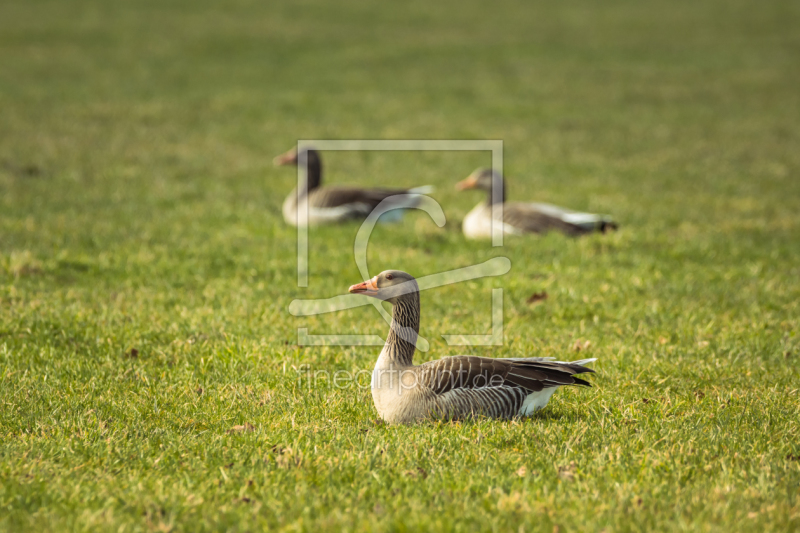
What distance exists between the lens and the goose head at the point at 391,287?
5.93 metres

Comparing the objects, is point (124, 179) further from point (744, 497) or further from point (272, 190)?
point (744, 497)

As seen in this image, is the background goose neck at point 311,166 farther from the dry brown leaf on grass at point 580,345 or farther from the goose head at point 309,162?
the dry brown leaf on grass at point 580,345

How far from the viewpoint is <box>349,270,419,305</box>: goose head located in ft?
19.4

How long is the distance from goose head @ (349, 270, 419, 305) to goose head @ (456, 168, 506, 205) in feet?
24.6

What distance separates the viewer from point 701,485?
4543 millimetres

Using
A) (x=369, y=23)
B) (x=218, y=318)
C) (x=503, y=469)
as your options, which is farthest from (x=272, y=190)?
(x=369, y=23)

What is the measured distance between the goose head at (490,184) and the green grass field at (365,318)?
3.67 ft

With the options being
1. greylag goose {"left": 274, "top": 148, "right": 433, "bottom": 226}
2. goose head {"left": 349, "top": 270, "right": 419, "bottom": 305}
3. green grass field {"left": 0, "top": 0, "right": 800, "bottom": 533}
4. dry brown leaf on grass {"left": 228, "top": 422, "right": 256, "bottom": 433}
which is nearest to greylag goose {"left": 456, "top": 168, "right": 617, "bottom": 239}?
green grass field {"left": 0, "top": 0, "right": 800, "bottom": 533}

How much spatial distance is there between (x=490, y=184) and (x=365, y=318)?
5845mm

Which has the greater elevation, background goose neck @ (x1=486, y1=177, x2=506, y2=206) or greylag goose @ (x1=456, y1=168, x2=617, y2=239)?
background goose neck @ (x1=486, y1=177, x2=506, y2=206)

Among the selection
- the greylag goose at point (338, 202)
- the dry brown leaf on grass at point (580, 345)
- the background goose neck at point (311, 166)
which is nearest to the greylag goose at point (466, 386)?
the dry brown leaf on grass at point (580, 345)

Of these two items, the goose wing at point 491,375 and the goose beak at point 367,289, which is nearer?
the goose wing at point 491,375

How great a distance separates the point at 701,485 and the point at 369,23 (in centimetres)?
4221

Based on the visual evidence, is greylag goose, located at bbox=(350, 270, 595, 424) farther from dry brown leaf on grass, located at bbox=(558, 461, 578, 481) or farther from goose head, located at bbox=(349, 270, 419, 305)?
dry brown leaf on grass, located at bbox=(558, 461, 578, 481)
